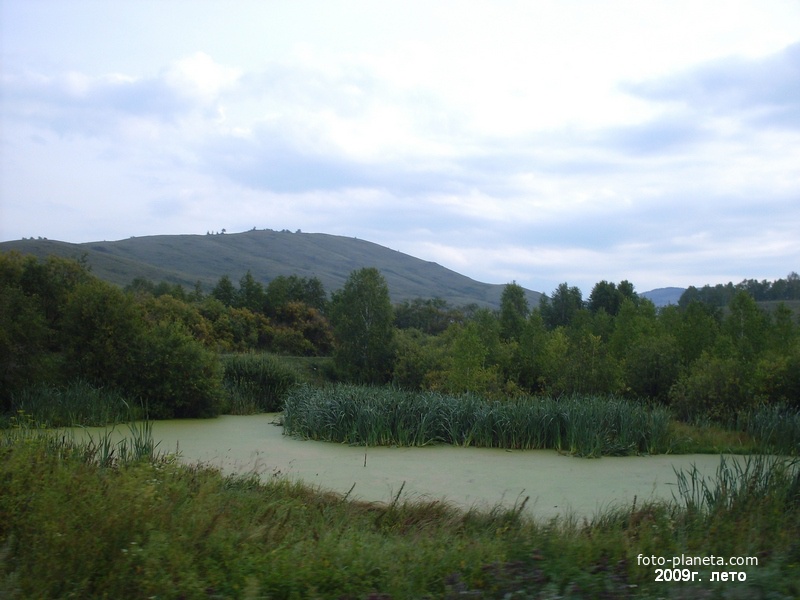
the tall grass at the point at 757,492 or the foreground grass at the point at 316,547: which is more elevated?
the tall grass at the point at 757,492

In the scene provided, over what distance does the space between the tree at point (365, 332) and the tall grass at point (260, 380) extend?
219cm

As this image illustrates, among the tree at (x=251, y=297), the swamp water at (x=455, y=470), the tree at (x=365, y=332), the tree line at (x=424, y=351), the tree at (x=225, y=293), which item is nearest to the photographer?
the swamp water at (x=455, y=470)

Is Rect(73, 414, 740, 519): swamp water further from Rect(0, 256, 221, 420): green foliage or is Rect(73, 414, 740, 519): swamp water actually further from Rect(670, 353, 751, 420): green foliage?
Rect(670, 353, 751, 420): green foliage

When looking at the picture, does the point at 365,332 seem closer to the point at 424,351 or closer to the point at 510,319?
the point at 424,351

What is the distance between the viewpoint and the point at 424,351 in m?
19.8

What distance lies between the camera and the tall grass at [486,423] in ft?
36.4

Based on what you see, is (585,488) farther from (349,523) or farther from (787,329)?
(787,329)

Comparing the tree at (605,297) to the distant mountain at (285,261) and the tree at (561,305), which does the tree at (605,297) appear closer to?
the tree at (561,305)

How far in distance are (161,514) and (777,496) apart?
501cm

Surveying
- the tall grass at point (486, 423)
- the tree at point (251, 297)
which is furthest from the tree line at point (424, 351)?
the tree at point (251, 297)

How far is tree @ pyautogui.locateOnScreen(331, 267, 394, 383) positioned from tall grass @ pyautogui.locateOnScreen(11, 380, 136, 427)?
7543mm

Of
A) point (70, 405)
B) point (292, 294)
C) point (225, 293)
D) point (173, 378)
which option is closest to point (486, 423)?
point (173, 378)

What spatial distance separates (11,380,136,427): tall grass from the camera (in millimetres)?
12627

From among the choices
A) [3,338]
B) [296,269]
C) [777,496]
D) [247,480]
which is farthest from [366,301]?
[296,269]
